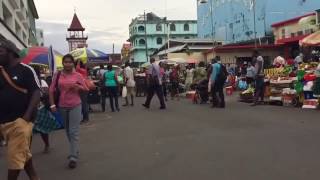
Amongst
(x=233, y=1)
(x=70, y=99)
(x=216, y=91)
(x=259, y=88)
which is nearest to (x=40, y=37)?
(x=233, y=1)

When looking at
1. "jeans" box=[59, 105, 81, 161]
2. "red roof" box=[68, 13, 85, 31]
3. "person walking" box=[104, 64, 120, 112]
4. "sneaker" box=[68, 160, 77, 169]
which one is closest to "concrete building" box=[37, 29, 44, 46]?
"red roof" box=[68, 13, 85, 31]

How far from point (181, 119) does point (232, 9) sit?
4669 centimetres

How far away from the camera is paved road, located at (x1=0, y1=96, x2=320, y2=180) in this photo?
7.68m

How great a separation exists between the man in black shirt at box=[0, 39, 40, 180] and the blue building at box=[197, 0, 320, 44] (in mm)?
43194

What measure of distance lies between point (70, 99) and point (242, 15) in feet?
165

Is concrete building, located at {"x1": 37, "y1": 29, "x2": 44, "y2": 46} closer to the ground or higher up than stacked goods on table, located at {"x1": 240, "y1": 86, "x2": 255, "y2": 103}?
higher up

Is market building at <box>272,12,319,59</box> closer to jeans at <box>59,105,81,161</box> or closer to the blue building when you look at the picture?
the blue building

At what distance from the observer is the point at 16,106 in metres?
6.12

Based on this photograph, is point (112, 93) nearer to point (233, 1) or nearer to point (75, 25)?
point (233, 1)

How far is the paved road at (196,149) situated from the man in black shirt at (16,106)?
1.75 metres

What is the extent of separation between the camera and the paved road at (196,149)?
7.68m

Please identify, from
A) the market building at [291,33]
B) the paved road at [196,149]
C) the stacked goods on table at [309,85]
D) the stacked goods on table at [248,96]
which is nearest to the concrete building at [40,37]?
the market building at [291,33]

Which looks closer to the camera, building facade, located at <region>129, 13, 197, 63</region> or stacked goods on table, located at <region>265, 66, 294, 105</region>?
stacked goods on table, located at <region>265, 66, 294, 105</region>

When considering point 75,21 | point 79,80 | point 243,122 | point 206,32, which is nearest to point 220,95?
point 243,122
